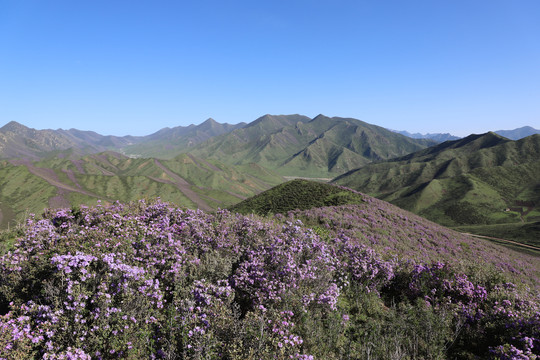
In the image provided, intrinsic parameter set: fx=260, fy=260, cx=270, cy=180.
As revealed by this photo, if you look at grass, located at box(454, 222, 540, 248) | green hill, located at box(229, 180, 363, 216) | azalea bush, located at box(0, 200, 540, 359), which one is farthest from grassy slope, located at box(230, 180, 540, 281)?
grass, located at box(454, 222, 540, 248)

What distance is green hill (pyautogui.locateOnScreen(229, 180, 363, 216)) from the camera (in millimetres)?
35812

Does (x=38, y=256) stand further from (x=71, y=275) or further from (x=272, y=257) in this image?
(x=272, y=257)

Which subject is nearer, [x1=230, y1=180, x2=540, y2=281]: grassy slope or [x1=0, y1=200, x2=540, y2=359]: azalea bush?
[x1=0, y1=200, x2=540, y2=359]: azalea bush

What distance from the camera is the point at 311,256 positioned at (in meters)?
10.0

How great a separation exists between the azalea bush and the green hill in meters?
23.3

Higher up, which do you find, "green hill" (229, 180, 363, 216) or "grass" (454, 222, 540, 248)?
"green hill" (229, 180, 363, 216)

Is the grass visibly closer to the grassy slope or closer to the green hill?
the grassy slope

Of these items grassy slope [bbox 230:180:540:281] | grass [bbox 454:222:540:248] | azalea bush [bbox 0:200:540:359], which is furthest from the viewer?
grass [bbox 454:222:540:248]

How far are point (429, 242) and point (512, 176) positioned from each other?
191792 millimetres

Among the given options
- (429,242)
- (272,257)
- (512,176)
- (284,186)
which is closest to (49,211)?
(272,257)

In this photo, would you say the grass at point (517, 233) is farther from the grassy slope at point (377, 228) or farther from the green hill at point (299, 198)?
the green hill at point (299, 198)

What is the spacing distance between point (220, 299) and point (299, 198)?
3188cm

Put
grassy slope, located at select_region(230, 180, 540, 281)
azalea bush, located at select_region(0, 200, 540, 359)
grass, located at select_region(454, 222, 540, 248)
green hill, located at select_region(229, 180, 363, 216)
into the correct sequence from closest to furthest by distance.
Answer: azalea bush, located at select_region(0, 200, 540, 359)
grassy slope, located at select_region(230, 180, 540, 281)
green hill, located at select_region(229, 180, 363, 216)
grass, located at select_region(454, 222, 540, 248)

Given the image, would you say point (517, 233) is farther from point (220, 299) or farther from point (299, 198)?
point (220, 299)
